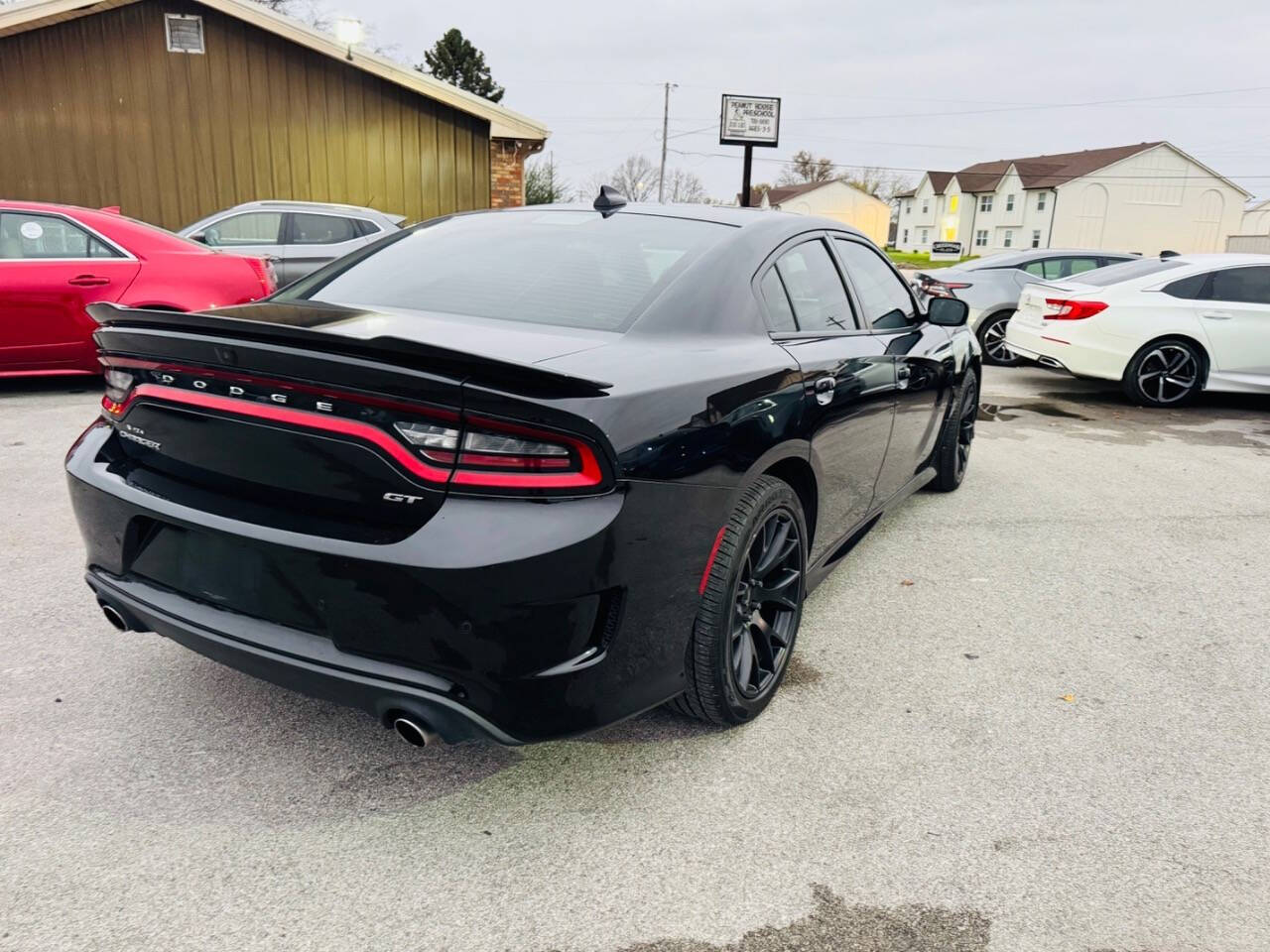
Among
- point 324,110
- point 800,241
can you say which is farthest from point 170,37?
point 800,241

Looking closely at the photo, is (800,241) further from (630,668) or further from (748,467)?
(630,668)

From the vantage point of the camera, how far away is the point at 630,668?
2.15m

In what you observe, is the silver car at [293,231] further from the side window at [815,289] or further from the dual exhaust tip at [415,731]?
the dual exhaust tip at [415,731]

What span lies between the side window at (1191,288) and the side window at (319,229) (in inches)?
339

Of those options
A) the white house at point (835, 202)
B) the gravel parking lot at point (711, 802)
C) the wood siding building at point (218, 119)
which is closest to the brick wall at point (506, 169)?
the wood siding building at point (218, 119)

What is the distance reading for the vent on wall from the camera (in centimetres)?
1316

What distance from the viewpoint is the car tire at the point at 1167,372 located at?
821 cm

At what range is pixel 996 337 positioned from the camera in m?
10.9

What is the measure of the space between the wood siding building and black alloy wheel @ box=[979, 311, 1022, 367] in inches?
291

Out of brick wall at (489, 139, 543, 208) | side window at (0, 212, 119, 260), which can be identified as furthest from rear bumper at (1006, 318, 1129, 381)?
brick wall at (489, 139, 543, 208)

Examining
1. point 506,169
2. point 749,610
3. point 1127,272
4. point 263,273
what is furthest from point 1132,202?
point 749,610

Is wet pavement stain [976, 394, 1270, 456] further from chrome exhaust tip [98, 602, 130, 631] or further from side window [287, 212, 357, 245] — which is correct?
side window [287, 212, 357, 245]

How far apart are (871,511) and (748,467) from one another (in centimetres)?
151

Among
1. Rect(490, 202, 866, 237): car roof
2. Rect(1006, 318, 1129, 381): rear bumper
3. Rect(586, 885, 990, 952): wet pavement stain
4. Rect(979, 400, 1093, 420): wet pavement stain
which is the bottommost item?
Rect(586, 885, 990, 952): wet pavement stain
